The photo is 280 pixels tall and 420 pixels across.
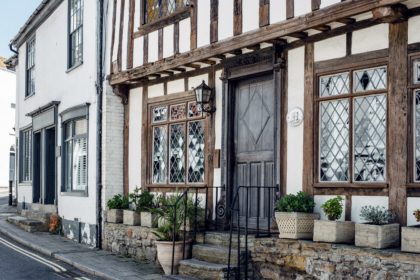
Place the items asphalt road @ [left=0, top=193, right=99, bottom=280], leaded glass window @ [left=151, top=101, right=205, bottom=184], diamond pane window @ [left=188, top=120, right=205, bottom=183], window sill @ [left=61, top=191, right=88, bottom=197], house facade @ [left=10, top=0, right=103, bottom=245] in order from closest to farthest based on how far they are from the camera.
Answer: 1. asphalt road @ [left=0, top=193, right=99, bottom=280]
2. diamond pane window @ [left=188, top=120, right=205, bottom=183]
3. leaded glass window @ [left=151, top=101, right=205, bottom=184]
4. house facade @ [left=10, top=0, right=103, bottom=245]
5. window sill @ [left=61, top=191, right=88, bottom=197]

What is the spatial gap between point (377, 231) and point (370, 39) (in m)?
2.53

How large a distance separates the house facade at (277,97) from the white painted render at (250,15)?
0.02 m

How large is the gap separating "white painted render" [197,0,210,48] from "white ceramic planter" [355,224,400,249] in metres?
4.24

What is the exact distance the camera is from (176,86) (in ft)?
32.0

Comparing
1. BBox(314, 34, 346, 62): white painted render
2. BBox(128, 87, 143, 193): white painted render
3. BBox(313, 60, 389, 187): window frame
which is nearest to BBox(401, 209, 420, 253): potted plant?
BBox(313, 60, 389, 187): window frame

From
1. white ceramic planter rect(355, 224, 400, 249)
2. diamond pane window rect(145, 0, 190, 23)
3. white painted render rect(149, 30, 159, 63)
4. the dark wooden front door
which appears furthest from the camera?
white painted render rect(149, 30, 159, 63)

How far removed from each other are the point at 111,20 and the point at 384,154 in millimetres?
7389

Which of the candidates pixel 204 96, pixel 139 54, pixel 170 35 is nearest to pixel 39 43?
pixel 139 54

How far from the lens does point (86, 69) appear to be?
1179 cm

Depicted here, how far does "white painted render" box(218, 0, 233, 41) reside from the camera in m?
7.95

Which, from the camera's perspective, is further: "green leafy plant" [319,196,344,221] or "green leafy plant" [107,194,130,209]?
"green leafy plant" [107,194,130,209]

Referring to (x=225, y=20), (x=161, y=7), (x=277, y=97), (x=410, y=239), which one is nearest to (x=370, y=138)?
(x=410, y=239)

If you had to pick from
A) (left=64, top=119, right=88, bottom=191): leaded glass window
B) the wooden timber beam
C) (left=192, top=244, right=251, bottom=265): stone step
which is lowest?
(left=192, top=244, right=251, bottom=265): stone step

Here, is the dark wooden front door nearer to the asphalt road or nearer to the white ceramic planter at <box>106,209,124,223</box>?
the asphalt road
